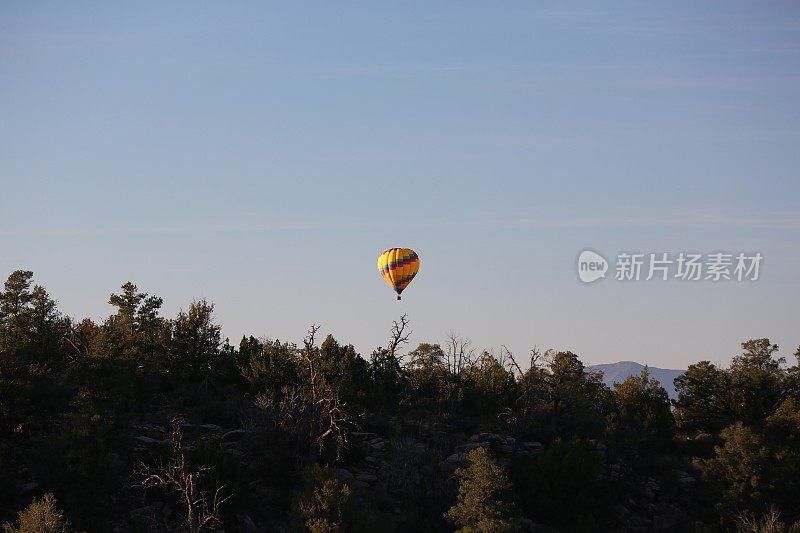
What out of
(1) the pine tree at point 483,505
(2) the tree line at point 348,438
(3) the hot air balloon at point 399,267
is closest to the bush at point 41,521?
(2) the tree line at point 348,438

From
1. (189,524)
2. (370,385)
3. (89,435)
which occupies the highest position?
(370,385)

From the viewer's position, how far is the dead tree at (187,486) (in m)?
40.2

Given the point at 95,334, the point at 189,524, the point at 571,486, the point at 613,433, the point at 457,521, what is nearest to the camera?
the point at 189,524

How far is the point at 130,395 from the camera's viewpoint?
5225 centimetres

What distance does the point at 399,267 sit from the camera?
64125 mm

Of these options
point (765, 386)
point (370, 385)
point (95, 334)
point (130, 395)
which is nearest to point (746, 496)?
point (765, 386)

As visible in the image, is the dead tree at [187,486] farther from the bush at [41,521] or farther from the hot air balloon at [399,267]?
the hot air balloon at [399,267]

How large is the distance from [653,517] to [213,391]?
2554cm

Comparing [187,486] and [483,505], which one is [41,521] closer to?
[187,486]

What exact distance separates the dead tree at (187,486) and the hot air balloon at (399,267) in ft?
72.4

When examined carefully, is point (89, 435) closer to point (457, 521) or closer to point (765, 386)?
point (457, 521)

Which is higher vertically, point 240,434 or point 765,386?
point 765,386

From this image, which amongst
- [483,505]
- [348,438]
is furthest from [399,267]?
[483,505]

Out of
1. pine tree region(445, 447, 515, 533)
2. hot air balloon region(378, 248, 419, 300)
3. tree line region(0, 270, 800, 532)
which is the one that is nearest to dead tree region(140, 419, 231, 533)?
tree line region(0, 270, 800, 532)
